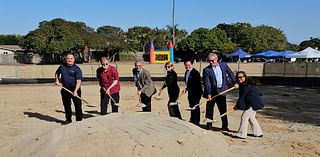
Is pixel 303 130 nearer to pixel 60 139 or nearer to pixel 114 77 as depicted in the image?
pixel 114 77

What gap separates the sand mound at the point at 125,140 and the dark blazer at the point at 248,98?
135 centimetres

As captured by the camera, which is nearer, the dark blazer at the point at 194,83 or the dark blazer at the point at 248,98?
the dark blazer at the point at 248,98

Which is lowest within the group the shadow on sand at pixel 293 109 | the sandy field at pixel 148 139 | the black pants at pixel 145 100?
the shadow on sand at pixel 293 109

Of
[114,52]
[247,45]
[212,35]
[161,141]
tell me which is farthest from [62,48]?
[161,141]

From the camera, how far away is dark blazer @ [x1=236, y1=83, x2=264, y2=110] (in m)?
8.13

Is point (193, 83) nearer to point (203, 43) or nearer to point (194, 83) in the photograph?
point (194, 83)

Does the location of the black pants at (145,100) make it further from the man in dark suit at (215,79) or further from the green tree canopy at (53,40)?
the green tree canopy at (53,40)

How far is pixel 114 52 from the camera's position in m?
76.1

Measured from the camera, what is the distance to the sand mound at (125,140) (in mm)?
5863

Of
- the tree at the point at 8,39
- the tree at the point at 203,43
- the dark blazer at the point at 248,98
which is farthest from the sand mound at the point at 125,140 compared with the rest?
the tree at the point at 8,39

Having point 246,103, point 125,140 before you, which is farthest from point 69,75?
point 125,140

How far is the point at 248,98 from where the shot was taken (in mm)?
8164

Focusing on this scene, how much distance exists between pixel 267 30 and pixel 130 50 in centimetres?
3107

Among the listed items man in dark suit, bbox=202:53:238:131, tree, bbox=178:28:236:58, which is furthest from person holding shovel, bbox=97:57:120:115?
tree, bbox=178:28:236:58
